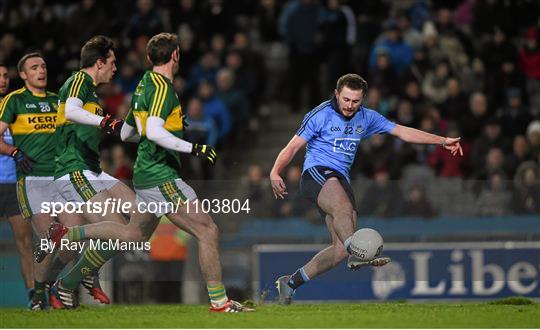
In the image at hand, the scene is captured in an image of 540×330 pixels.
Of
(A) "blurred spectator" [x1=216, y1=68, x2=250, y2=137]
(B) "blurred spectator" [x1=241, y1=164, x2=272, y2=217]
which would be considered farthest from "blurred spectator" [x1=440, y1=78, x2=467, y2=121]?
(B) "blurred spectator" [x1=241, y1=164, x2=272, y2=217]

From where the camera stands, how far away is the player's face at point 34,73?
13.6 m

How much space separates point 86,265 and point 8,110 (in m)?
1.70

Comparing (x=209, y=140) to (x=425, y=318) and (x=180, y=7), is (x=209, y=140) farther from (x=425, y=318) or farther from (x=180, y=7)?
(x=425, y=318)

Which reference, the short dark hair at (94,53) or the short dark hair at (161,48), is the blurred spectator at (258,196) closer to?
the short dark hair at (94,53)

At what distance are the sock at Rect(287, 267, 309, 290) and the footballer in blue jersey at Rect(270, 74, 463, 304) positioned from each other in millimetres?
Result: 312

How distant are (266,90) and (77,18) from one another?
3.24m

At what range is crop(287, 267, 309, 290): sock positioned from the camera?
13758 millimetres

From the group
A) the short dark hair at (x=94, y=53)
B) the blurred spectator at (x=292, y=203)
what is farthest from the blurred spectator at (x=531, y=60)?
the short dark hair at (x=94, y=53)

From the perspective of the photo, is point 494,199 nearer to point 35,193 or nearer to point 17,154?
point 35,193

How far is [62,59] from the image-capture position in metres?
21.3

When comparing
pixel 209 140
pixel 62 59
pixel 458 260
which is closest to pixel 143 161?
pixel 458 260

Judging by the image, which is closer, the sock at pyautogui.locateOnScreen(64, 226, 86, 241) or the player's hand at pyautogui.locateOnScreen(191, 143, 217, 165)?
the player's hand at pyautogui.locateOnScreen(191, 143, 217, 165)

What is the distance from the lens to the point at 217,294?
12.5m

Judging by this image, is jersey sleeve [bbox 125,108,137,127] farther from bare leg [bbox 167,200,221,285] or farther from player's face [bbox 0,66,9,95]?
player's face [bbox 0,66,9,95]
